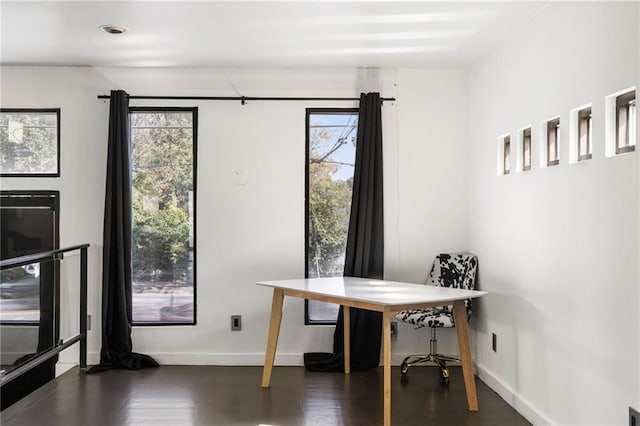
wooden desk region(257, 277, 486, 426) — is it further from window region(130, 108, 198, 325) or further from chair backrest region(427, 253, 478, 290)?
window region(130, 108, 198, 325)

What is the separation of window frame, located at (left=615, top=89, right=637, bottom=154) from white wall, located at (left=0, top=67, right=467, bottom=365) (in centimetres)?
226

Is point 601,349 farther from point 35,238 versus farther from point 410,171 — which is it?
point 35,238

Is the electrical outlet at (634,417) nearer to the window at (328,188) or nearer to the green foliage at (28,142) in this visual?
the window at (328,188)

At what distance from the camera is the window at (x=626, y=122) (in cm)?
242

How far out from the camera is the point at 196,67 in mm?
4738

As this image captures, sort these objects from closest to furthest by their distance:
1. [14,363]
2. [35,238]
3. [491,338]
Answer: [14,363] → [491,338] → [35,238]

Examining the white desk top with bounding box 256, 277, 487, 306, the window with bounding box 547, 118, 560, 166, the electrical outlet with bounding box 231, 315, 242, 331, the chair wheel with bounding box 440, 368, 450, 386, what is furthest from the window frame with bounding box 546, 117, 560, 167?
the electrical outlet with bounding box 231, 315, 242, 331

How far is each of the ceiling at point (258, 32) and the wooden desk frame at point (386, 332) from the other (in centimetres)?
173

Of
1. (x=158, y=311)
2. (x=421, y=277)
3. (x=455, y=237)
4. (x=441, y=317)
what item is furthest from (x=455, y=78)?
(x=158, y=311)

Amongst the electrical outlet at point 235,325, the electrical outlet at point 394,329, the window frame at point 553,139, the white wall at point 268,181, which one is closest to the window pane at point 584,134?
the window frame at point 553,139

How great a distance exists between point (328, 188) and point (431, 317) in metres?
1.39

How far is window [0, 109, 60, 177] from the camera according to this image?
4.71 m

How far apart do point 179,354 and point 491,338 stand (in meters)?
2.51

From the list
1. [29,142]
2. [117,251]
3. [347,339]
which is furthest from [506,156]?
[29,142]
